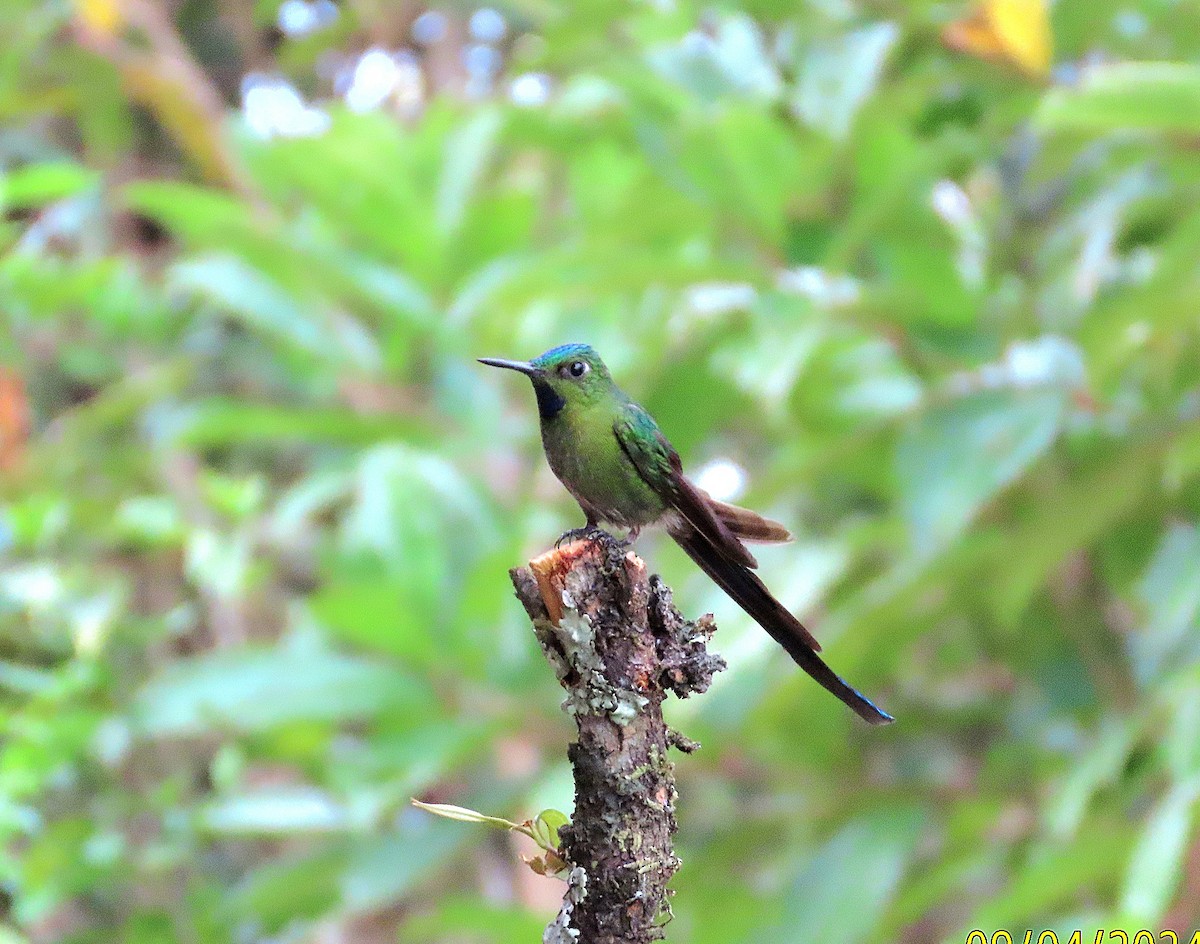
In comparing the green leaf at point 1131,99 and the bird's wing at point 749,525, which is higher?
the green leaf at point 1131,99

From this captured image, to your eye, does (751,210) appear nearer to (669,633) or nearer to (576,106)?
(576,106)

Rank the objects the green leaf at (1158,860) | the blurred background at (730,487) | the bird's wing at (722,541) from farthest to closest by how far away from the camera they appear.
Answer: the blurred background at (730,487) → the green leaf at (1158,860) → the bird's wing at (722,541)

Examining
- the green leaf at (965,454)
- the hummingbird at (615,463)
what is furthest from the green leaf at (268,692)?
the hummingbird at (615,463)

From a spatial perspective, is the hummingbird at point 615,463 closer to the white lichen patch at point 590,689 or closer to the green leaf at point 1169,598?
the white lichen patch at point 590,689

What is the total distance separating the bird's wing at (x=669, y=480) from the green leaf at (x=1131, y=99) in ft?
3.22

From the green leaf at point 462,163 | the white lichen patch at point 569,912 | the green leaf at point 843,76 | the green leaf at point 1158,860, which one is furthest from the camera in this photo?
the green leaf at point 462,163

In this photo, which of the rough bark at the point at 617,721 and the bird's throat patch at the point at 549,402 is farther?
the bird's throat patch at the point at 549,402

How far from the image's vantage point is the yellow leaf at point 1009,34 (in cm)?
239

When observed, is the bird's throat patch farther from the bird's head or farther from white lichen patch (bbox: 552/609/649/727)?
white lichen patch (bbox: 552/609/649/727)

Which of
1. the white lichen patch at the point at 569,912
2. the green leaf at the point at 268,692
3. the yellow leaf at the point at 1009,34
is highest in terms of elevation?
the yellow leaf at the point at 1009,34

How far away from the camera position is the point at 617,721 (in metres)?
1.06

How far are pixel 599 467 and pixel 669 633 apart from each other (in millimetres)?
442

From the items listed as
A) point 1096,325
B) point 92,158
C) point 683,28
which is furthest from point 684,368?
point 92,158

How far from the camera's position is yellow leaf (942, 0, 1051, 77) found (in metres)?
2.39
